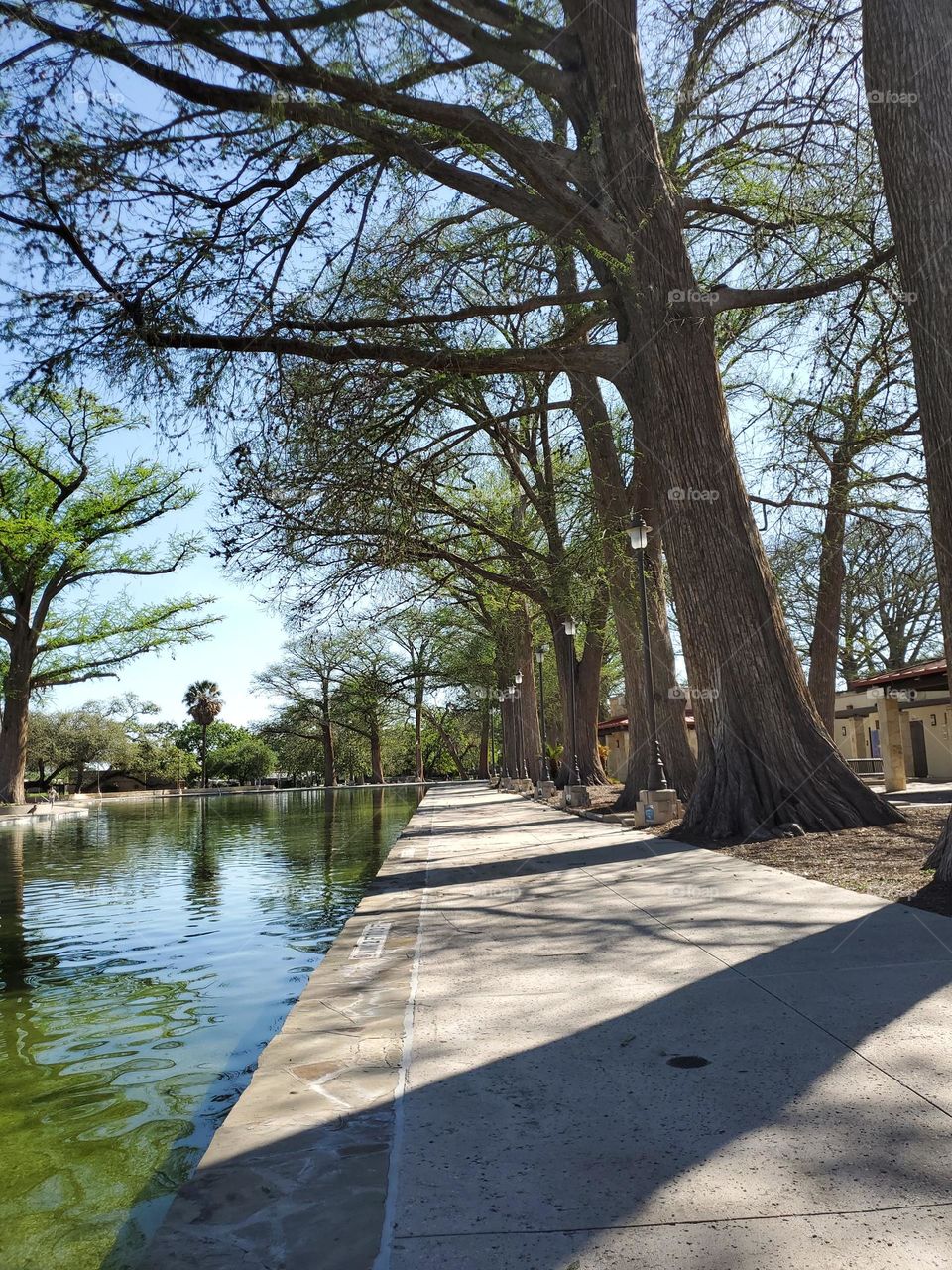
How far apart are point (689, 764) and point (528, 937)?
477 inches

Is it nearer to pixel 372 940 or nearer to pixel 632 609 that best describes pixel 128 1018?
pixel 372 940

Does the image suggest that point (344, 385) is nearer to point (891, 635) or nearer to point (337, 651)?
point (891, 635)

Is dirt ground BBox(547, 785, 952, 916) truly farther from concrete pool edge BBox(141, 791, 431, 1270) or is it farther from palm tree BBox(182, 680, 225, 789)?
palm tree BBox(182, 680, 225, 789)

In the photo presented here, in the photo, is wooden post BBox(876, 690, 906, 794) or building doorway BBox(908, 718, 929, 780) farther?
building doorway BBox(908, 718, 929, 780)

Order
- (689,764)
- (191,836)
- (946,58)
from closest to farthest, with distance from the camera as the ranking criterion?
(946,58), (689,764), (191,836)

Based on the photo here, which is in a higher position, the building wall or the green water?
the building wall

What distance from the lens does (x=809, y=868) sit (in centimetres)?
907

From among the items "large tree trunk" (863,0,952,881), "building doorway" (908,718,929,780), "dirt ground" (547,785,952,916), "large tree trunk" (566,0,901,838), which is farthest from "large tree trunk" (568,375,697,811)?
"building doorway" (908,718,929,780)

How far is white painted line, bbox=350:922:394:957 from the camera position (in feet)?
21.9

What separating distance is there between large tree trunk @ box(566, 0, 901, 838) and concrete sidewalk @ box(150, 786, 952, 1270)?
17.5ft

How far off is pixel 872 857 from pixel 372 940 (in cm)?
512

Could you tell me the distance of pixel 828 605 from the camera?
20234mm

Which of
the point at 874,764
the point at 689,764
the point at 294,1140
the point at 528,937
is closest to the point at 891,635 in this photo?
the point at 874,764

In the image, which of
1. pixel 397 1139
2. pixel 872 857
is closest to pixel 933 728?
pixel 872 857
